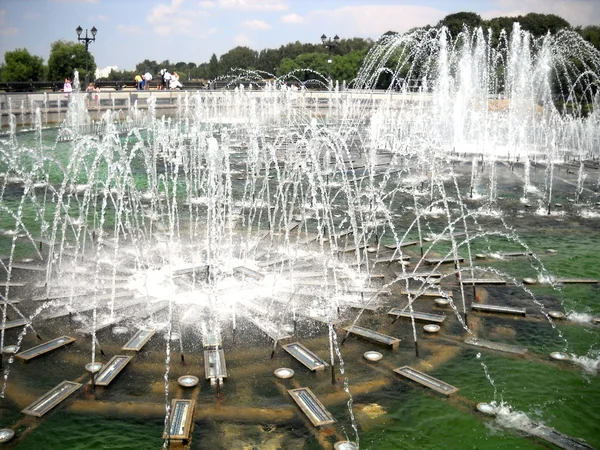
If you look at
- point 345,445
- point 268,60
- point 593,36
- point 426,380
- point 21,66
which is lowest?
point 345,445

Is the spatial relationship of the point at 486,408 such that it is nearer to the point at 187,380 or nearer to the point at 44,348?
the point at 187,380

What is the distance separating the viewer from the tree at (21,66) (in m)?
56.4

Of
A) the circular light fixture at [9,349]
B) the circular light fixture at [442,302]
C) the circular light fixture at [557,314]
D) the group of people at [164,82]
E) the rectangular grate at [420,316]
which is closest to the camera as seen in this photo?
the circular light fixture at [9,349]

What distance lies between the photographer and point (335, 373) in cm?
565

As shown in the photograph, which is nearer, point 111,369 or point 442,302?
point 111,369

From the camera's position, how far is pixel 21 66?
186 feet

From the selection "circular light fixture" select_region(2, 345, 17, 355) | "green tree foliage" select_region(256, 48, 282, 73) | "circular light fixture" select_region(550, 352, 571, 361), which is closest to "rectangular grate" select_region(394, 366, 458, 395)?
"circular light fixture" select_region(550, 352, 571, 361)

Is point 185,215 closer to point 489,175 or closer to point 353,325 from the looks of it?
point 353,325

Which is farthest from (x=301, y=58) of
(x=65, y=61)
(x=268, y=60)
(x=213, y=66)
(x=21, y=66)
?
(x=21, y=66)

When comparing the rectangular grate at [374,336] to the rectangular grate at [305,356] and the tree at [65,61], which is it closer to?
the rectangular grate at [305,356]

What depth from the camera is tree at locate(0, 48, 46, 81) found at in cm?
5644

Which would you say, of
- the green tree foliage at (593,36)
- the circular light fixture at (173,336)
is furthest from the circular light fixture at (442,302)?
the green tree foliage at (593,36)

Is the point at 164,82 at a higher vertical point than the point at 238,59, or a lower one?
lower

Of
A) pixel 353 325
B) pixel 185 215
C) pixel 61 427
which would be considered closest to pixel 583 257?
Result: pixel 353 325
